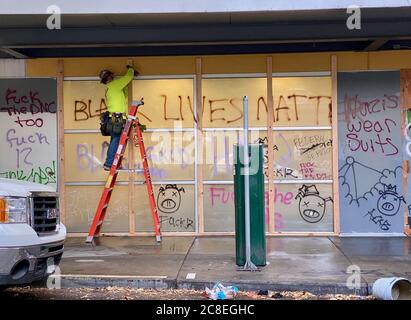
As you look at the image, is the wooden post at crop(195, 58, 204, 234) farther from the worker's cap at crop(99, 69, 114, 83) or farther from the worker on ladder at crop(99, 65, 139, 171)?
the worker's cap at crop(99, 69, 114, 83)

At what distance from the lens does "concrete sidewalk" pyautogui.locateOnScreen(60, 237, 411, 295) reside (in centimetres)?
723

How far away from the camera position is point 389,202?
411 inches

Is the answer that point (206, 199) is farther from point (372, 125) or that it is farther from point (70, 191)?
point (372, 125)

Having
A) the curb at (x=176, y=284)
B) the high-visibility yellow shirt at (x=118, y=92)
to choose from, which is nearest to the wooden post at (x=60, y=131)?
the high-visibility yellow shirt at (x=118, y=92)

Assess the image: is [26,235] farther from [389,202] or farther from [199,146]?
[389,202]

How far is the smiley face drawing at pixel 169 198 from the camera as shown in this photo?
10.7 meters

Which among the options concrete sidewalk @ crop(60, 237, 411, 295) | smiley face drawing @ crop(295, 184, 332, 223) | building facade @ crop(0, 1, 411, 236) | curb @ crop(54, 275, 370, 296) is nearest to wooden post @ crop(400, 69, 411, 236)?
building facade @ crop(0, 1, 411, 236)

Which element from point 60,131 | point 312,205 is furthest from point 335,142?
point 60,131

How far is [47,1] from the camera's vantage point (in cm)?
838

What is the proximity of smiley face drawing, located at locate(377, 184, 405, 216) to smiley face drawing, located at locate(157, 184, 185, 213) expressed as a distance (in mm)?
3665

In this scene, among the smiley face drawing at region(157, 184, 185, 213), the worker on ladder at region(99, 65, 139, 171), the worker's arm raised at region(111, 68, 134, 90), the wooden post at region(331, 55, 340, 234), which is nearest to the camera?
the worker on ladder at region(99, 65, 139, 171)

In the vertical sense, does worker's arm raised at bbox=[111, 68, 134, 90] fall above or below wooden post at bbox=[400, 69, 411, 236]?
above

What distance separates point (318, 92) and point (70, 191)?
197 inches

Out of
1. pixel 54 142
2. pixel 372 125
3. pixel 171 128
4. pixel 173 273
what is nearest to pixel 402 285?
pixel 173 273
